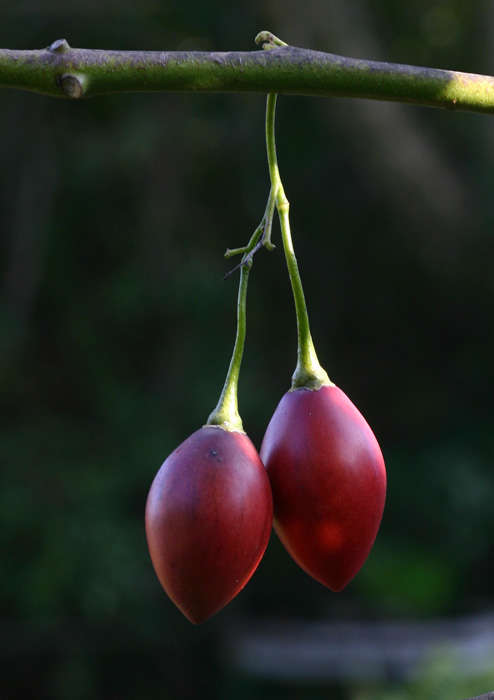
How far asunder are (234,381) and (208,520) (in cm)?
18

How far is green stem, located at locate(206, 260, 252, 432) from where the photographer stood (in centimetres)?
98

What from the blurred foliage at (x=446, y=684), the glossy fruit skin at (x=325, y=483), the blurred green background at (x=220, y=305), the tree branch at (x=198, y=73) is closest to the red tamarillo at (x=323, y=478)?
the glossy fruit skin at (x=325, y=483)

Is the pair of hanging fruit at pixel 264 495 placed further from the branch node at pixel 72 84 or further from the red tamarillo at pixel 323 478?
the branch node at pixel 72 84

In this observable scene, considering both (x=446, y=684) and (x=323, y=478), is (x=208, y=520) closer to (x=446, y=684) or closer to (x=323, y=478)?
(x=323, y=478)

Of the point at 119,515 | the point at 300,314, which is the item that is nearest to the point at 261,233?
the point at 300,314

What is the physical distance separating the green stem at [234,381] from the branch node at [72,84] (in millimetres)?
232

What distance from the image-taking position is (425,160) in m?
7.28

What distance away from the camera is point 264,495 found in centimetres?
93

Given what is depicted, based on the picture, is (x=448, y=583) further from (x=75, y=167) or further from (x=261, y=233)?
(x=261, y=233)

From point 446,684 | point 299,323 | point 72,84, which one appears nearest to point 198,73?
point 72,84

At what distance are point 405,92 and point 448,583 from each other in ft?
20.8

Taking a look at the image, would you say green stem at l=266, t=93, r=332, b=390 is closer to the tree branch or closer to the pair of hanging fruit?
the pair of hanging fruit

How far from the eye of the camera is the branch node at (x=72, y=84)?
2.78ft

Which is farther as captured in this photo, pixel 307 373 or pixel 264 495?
pixel 307 373
